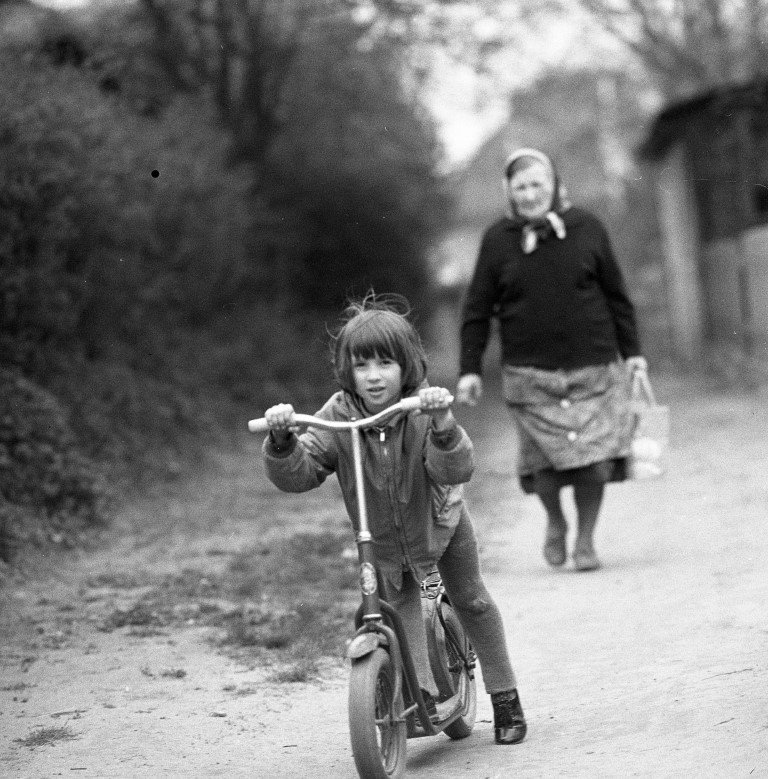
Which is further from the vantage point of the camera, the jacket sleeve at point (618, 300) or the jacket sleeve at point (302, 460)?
the jacket sleeve at point (618, 300)

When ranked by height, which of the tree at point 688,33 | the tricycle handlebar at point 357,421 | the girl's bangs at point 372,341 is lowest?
the tricycle handlebar at point 357,421

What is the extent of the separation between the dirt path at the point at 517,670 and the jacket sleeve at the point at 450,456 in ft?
2.89

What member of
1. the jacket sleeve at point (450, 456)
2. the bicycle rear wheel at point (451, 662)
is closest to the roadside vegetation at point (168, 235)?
the bicycle rear wheel at point (451, 662)

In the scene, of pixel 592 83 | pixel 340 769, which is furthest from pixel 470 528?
pixel 592 83

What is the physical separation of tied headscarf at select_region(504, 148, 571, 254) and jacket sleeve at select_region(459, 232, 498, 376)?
0.65 feet

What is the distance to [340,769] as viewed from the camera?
4.66m

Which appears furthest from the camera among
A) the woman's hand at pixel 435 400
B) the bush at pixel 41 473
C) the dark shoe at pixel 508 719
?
the bush at pixel 41 473

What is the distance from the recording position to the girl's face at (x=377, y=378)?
4500 millimetres

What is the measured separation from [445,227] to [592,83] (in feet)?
20.1

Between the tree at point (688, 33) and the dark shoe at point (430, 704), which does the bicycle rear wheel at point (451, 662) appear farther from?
the tree at point (688, 33)

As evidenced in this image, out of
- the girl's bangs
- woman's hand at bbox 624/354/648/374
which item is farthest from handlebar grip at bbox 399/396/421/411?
woman's hand at bbox 624/354/648/374

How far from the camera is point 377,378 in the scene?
14.8 feet

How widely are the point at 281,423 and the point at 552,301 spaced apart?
12.2 feet

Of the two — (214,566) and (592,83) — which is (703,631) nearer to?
(214,566)
